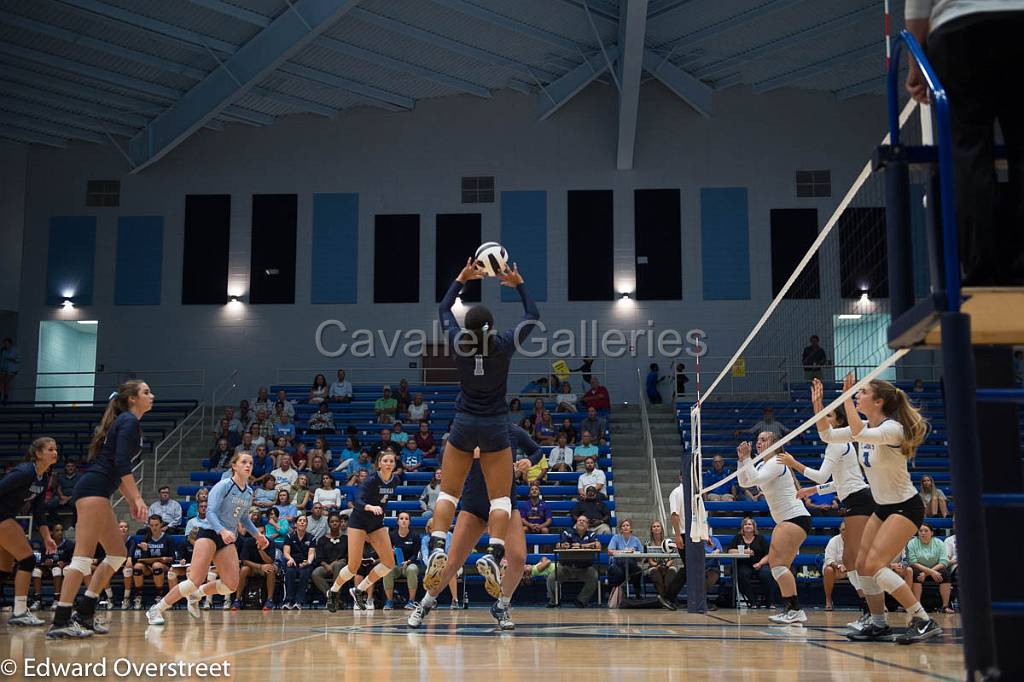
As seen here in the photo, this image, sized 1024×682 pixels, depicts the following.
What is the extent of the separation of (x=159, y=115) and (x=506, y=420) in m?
21.3

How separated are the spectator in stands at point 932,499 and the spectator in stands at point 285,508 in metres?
10.5

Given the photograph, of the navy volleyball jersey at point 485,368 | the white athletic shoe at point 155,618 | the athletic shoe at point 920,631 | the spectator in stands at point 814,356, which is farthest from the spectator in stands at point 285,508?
the spectator in stands at point 814,356

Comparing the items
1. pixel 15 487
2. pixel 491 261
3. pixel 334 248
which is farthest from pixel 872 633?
pixel 334 248

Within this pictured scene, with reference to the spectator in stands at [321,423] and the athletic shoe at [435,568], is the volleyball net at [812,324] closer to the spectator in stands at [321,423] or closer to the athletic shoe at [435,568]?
the spectator in stands at [321,423]

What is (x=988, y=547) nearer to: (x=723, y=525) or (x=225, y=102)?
(x=723, y=525)

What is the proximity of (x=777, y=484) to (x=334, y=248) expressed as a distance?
61.3 ft

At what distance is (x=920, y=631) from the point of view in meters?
8.05

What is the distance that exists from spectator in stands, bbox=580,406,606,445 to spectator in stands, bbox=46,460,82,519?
1004cm

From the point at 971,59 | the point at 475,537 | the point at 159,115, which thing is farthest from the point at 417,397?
the point at 971,59

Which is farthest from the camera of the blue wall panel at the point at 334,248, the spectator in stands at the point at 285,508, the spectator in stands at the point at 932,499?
the blue wall panel at the point at 334,248

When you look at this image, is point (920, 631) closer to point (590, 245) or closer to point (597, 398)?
point (597, 398)

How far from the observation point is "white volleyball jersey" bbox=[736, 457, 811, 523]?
34.2 feet

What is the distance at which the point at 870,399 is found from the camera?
293 inches

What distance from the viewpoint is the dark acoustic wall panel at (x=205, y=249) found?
27.0 meters
